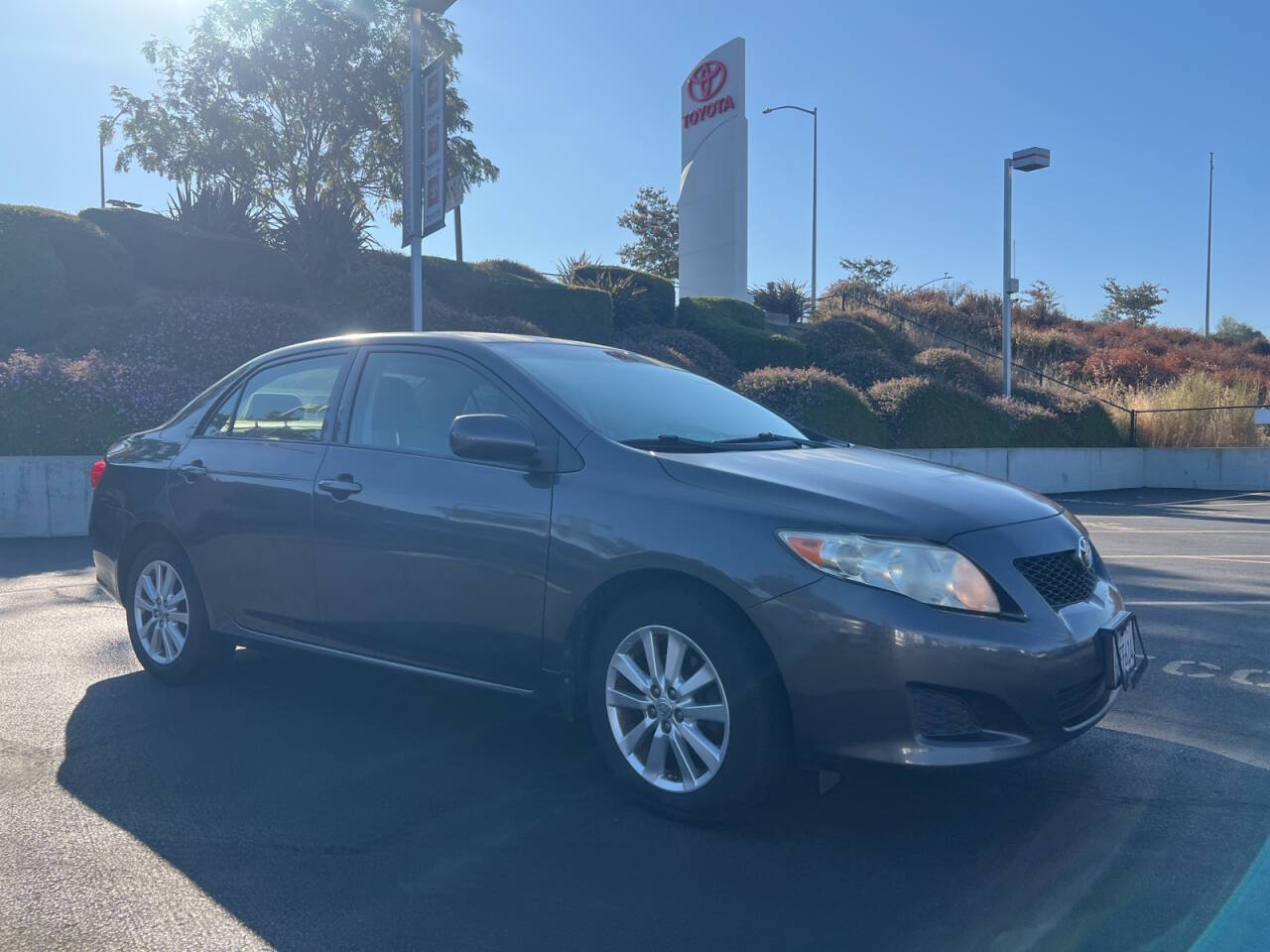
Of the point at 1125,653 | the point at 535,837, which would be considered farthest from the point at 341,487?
the point at 1125,653

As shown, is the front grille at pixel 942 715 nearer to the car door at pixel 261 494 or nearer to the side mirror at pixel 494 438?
the side mirror at pixel 494 438

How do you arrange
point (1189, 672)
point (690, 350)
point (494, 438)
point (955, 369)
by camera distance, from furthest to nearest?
1. point (955, 369)
2. point (690, 350)
3. point (1189, 672)
4. point (494, 438)

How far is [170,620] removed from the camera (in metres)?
5.45

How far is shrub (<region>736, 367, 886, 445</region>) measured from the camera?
18.4 meters

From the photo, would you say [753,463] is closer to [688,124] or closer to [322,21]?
[322,21]

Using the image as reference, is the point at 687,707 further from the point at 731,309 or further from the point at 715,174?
the point at 715,174

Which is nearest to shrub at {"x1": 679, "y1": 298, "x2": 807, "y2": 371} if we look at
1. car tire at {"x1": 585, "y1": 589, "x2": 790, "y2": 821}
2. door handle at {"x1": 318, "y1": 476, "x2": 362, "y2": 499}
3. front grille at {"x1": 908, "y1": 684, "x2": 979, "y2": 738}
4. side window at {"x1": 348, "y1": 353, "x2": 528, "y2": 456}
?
side window at {"x1": 348, "y1": 353, "x2": 528, "y2": 456}

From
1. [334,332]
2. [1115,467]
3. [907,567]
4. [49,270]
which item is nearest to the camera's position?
[907,567]

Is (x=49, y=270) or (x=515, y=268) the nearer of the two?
(x=49, y=270)

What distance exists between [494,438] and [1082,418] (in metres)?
21.5

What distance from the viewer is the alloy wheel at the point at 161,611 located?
5395mm

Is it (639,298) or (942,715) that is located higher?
(639,298)

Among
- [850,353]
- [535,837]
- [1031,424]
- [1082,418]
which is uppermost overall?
[850,353]

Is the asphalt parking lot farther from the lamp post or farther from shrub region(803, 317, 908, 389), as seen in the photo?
shrub region(803, 317, 908, 389)
